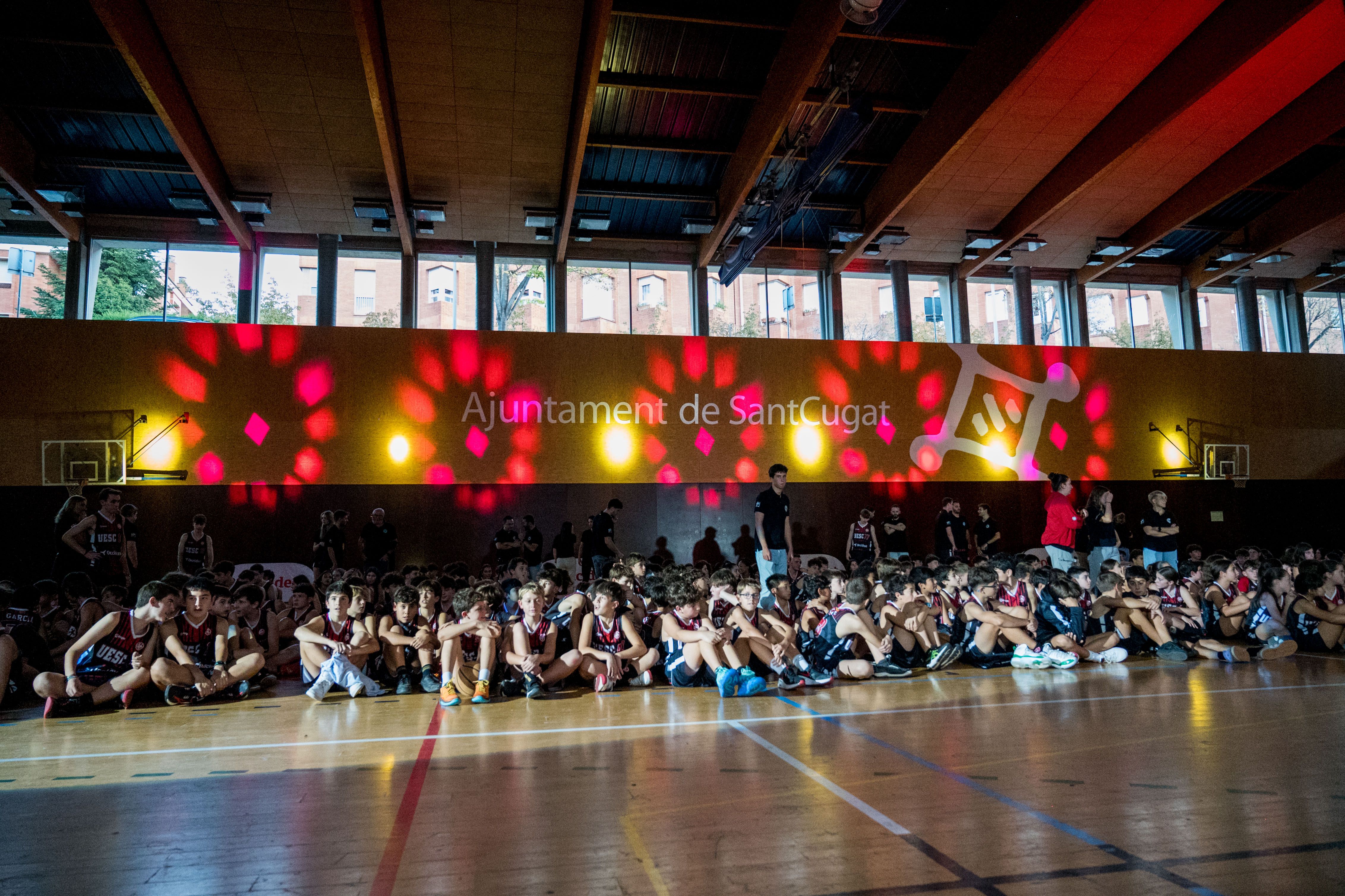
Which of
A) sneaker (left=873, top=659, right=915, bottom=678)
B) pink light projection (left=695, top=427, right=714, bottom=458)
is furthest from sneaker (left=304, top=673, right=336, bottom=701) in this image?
pink light projection (left=695, top=427, right=714, bottom=458)

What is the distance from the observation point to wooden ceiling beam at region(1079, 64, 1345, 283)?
1014cm

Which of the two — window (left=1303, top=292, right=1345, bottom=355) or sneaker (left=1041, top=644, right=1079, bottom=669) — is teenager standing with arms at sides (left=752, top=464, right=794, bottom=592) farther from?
window (left=1303, top=292, right=1345, bottom=355)

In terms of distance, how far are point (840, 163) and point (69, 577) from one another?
10.9 meters

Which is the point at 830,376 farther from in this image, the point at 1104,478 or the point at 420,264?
the point at 420,264

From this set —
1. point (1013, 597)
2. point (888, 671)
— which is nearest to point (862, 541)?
point (1013, 597)

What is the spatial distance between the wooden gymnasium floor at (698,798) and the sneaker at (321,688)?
0.34 m

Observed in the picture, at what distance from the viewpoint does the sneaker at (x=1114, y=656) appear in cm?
661

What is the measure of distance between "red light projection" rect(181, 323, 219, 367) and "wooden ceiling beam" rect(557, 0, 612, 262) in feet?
15.3

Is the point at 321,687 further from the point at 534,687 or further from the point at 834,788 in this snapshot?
the point at 834,788

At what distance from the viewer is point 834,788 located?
3.26 meters

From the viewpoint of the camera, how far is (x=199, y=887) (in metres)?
2.38

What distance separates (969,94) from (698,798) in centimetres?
987

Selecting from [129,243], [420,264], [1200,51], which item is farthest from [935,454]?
[129,243]

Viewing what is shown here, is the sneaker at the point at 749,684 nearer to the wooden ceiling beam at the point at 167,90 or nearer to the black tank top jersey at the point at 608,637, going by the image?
the black tank top jersey at the point at 608,637
